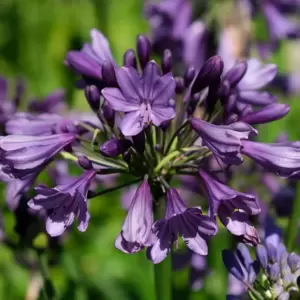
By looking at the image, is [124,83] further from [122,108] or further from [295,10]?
[295,10]

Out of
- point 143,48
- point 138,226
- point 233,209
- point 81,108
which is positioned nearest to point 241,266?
point 233,209

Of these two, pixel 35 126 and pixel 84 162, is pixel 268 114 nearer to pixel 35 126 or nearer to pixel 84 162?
pixel 84 162

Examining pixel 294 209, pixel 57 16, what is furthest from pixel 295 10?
pixel 57 16

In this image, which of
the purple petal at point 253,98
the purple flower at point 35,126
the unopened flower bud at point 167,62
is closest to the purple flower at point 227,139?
the unopened flower bud at point 167,62

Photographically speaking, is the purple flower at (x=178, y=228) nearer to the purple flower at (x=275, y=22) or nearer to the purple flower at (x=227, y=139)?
the purple flower at (x=227, y=139)

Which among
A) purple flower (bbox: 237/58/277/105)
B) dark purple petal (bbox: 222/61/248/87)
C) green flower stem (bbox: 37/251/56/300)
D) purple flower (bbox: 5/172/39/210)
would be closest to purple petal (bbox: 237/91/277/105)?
purple flower (bbox: 237/58/277/105)

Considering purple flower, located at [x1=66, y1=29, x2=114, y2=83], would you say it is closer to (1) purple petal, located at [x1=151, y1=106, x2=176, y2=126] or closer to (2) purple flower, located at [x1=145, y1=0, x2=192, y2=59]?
(1) purple petal, located at [x1=151, y1=106, x2=176, y2=126]
